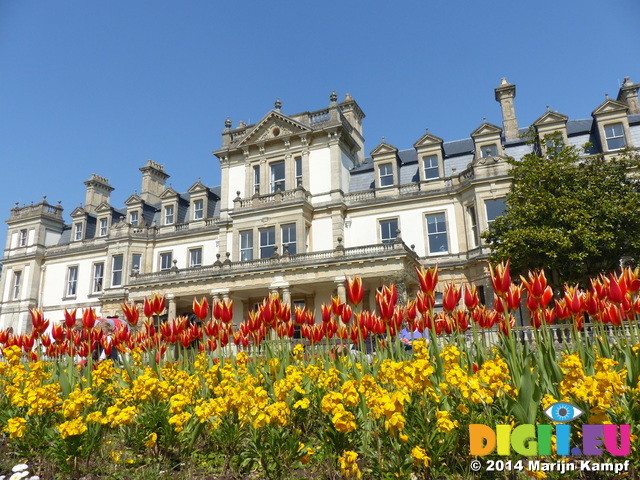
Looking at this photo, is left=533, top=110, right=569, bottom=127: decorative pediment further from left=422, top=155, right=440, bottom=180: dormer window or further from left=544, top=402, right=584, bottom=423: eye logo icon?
left=544, top=402, right=584, bottom=423: eye logo icon

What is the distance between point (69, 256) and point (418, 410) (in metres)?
35.7

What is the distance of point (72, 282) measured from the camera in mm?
32094

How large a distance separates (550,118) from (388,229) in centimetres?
1091

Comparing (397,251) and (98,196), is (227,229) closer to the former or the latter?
(397,251)

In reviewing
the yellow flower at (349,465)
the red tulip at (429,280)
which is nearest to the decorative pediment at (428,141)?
the red tulip at (429,280)

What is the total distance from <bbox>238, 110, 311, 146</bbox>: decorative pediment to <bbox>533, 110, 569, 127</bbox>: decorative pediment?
549 inches

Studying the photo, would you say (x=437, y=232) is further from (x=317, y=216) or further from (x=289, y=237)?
(x=289, y=237)

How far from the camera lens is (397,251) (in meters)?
19.5

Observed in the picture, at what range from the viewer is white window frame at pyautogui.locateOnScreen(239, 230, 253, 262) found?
24781mm

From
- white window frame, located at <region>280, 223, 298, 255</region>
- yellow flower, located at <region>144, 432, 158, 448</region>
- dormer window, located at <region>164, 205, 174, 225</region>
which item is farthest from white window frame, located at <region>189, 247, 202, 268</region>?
yellow flower, located at <region>144, 432, 158, 448</region>

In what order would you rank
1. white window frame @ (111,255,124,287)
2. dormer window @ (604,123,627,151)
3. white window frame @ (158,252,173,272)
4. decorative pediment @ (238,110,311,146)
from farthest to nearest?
white window frame @ (111,255,124,287) → white window frame @ (158,252,173,272) → decorative pediment @ (238,110,311,146) → dormer window @ (604,123,627,151)

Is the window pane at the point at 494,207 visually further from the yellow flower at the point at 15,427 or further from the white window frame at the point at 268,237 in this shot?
the yellow flower at the point at 15,427

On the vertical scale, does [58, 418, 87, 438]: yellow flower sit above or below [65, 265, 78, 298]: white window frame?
below

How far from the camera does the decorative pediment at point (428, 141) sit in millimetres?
24938
